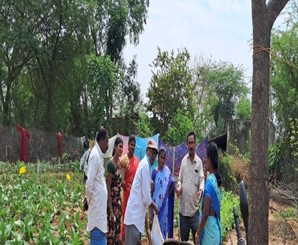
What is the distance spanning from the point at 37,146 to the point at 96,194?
18.8 m

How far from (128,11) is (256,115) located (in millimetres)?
27856

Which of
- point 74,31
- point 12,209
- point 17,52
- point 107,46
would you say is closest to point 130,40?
point 107,46

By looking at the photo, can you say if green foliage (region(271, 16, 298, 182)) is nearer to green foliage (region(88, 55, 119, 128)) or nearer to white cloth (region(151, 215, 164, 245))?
white cloth (region(151, 215, 164, 245))

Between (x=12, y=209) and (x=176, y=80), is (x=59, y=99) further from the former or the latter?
(x=12, y=209)

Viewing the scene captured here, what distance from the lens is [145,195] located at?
5.83 meters

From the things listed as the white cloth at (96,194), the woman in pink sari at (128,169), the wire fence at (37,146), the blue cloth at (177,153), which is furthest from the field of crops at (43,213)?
the wire fence at (37,146)

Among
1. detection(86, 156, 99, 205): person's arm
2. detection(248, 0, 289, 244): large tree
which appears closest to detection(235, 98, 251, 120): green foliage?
detection(86, 156, 99, 205): person's arm

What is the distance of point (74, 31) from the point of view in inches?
1099

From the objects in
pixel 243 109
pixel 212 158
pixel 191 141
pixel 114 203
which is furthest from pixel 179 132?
pixel 243 109

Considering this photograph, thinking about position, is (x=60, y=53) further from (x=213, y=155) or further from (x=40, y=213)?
(x=213, y=155)

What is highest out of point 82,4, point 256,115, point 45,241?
point 82,4

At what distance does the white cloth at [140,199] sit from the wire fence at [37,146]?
55.0 ft

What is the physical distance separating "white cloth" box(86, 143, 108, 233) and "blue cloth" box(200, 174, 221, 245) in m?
1.19

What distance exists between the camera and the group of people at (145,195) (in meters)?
5.14
